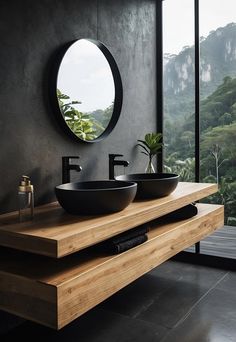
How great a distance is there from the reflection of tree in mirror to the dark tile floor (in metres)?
1.16

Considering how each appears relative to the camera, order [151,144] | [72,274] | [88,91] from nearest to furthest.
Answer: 1. [72,274]
2. [88,91]
3. [151,144]

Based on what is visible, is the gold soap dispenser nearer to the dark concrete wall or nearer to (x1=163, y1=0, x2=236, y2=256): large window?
the dark concrete wall

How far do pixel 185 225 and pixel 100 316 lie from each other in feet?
2.62

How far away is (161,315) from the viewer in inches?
91.0

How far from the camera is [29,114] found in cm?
200

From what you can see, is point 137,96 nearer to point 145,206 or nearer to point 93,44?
point 93,44

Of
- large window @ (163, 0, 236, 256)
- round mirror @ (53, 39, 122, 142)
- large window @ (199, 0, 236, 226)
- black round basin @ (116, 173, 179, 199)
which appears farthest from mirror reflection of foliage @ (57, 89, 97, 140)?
large window @ (199, 0, 236, 226)

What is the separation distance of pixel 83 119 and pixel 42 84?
0.40 m

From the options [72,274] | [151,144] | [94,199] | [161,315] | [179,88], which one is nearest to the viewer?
[72,274]

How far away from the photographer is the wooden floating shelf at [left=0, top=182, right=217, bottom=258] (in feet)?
4.65

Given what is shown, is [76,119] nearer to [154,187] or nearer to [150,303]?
[154,187]

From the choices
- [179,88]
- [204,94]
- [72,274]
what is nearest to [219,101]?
[204,94]

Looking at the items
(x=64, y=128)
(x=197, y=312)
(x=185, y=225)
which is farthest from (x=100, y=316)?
(x=64, y=128)

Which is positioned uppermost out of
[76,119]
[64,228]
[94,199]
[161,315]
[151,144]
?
[76,119]
